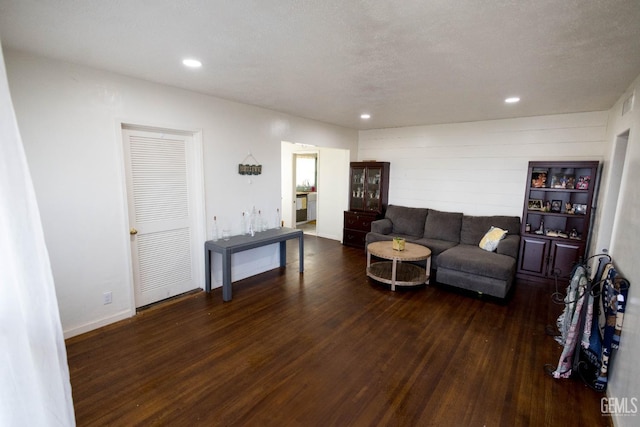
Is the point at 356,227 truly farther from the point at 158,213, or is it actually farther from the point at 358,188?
the point at 158,213

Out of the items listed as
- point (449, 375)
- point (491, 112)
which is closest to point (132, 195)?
point (449, 375)

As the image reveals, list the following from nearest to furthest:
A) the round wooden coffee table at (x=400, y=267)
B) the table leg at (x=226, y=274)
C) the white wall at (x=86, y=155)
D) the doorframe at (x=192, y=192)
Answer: the white wall at (x=86, y=155), the doorframe at (x=192, y=192), the table leg at (x=226, y=274), the round wooden coffee table at (x=400, y=267)

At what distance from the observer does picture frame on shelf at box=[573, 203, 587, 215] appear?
430 centimetres

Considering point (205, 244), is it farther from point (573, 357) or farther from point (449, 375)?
point (573, 357)

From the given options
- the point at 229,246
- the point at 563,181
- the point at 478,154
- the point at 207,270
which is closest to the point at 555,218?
the point at 563,181

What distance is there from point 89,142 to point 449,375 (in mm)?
3815

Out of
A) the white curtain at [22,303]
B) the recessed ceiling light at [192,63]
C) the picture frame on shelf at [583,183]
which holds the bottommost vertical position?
the white curtain at [22,303]

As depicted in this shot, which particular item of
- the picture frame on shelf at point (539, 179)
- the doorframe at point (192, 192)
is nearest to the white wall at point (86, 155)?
the doorframe at point (192, 192)

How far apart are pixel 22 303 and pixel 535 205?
5767 mm

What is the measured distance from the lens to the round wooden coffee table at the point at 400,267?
4.11 meters

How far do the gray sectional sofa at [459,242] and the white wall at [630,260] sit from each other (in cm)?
129

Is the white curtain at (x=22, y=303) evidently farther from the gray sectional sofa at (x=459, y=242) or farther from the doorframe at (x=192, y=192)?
the gray sectional sofa at (x=459, y=242)

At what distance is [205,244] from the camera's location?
3.86 m

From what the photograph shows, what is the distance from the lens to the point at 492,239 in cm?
458
